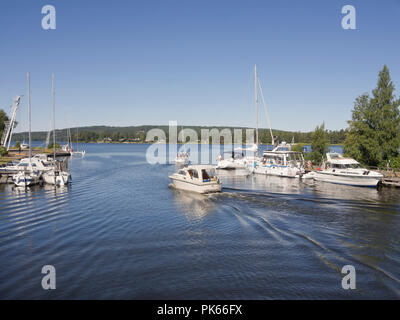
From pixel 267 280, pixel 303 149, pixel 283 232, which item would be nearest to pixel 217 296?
pixel 267 280

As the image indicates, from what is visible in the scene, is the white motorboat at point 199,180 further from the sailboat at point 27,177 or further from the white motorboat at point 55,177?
the sailboat at point 27,177

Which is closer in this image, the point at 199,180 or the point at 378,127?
the point at 199,180

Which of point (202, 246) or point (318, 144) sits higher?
point (318, 144)

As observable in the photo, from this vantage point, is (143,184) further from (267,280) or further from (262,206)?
(267,280)

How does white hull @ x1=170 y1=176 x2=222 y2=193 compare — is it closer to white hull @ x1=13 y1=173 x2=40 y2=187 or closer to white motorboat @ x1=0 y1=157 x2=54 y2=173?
white hull @ x1=13 y1=173 x2=40 y2=187

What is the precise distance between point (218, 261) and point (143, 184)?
27266 millimetres

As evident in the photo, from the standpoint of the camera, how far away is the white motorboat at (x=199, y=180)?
29578 mm

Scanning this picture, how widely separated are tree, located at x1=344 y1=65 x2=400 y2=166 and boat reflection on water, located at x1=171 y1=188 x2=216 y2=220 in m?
24.5

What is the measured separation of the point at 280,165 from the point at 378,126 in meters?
14.1

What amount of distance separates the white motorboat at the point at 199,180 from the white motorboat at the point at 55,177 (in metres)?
13.9

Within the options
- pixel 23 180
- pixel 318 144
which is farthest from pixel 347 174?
pixel 23 180

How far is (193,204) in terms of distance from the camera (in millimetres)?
26172

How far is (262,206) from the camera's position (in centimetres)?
2431

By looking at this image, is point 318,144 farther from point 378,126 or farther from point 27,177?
point 27,177
